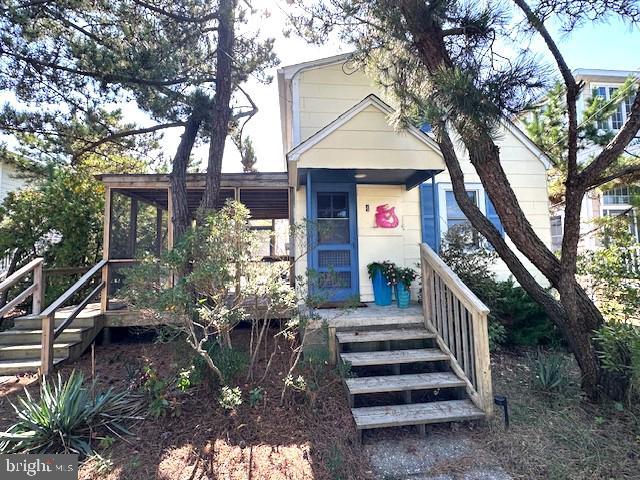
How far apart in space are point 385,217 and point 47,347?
19.2 ft

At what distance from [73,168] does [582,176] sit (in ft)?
35.6

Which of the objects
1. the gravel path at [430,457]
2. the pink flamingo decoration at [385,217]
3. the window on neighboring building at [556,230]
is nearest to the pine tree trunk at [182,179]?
the pink flamingo decoration at [385,217]

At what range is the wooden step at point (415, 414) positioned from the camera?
317 cm

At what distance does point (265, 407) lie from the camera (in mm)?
3592

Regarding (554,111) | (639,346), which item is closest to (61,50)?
(639,346)

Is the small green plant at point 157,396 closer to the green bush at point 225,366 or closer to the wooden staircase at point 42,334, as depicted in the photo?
the green bush at point 225,366

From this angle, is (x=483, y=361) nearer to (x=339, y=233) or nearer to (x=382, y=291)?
(x=382, y=291)

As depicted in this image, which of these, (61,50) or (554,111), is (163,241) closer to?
(61,50)

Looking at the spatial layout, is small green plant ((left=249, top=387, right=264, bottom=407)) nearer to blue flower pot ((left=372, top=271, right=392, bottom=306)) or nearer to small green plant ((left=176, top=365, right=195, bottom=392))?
Result: small green plant ((left=176, top=365, right=195, bottom=392))

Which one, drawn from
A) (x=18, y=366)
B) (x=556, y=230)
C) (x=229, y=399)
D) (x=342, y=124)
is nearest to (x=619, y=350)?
(x=229, y=399)

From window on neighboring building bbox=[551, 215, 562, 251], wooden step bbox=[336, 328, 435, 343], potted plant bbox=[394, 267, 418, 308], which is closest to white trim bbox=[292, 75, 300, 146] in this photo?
potted plant bbox=[394, 267, 418, 308]

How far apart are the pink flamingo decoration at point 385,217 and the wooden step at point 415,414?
11.8 ft

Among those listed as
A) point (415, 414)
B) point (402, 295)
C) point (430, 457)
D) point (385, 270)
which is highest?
point (385, 270)

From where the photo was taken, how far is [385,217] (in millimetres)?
6438
